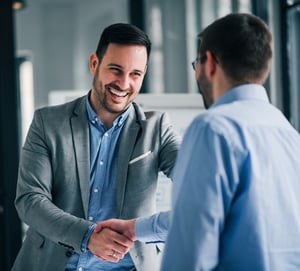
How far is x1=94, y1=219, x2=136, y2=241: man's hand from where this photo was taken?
157 cm

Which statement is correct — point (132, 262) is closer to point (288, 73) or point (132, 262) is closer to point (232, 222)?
point (232, 222)

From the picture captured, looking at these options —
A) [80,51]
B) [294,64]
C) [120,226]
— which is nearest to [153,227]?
[120,226]

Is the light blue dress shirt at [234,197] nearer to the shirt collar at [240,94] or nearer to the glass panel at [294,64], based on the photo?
the shirt collar at [240,94]

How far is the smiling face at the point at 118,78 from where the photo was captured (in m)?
1.73

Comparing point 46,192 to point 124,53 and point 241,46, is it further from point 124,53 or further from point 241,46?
point 241,46

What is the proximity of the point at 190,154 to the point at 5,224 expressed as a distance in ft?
8.30

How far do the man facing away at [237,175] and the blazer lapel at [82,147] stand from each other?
0.56 metres

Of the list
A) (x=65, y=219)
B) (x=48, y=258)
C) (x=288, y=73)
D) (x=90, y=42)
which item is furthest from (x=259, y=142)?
(x=90, y=42)

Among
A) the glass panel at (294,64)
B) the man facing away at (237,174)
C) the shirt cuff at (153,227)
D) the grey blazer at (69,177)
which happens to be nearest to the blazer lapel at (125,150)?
the grey blazer at (69,177)

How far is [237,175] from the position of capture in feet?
3.54

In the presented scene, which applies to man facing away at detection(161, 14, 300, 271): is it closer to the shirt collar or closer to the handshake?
the shirt collar

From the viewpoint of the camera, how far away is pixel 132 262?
1.68 metres

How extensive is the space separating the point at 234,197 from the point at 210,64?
280 millimetres

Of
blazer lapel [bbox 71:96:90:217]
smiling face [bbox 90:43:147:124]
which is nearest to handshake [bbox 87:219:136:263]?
blazer lapel [bbox 71:96:90:217]
